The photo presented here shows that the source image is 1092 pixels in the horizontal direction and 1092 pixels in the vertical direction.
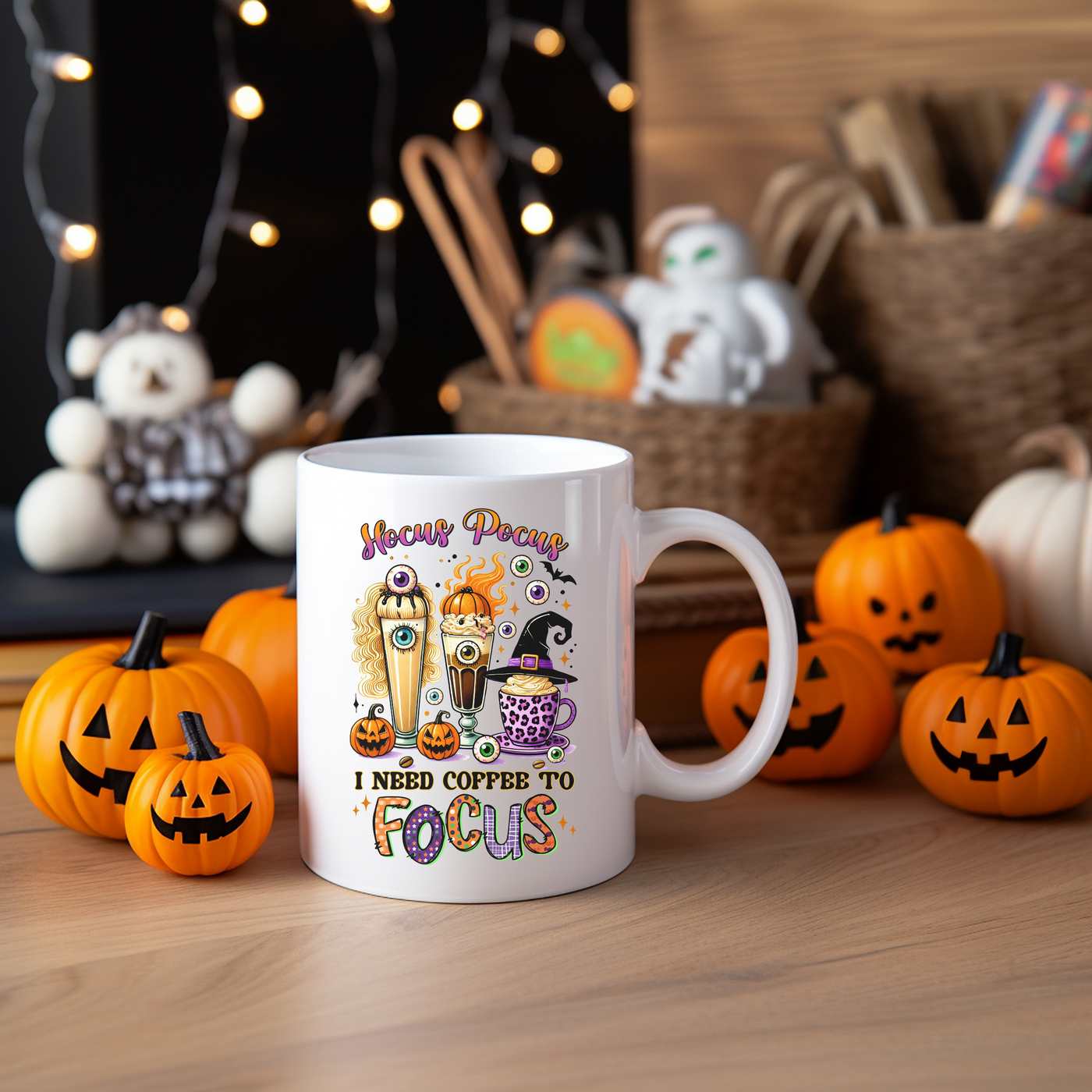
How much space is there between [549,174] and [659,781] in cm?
71

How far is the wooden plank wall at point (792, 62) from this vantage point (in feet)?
3.85

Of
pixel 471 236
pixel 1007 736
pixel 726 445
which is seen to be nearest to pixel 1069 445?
pixel 726 445

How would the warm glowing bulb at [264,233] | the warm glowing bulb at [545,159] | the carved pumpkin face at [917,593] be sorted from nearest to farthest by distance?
the carved pumpkin face at [917,593] → the warm glowing bulb at [264,233] → the warm glowing bulb at [545,159]

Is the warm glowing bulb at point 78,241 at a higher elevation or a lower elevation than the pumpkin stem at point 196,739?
higher

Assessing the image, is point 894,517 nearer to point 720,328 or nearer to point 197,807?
point 720,328

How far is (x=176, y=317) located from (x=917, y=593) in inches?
23.4

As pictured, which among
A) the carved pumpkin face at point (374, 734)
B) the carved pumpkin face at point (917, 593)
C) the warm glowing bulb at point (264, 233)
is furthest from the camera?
the warm glowing bulb at point (264, 233)

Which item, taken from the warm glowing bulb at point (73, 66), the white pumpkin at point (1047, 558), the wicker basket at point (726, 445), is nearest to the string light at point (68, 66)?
the warm glowing bulb at point (73, 66)

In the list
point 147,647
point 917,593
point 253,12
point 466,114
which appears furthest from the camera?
point 466,114

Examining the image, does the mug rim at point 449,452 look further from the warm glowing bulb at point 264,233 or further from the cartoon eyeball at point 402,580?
the warm glowing bulb at point 264,233

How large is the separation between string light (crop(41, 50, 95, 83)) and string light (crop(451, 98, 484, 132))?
1.00 ft

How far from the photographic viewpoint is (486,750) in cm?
52

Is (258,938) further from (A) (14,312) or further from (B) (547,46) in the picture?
(B) (547,46)

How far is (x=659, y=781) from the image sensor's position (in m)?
0.59
